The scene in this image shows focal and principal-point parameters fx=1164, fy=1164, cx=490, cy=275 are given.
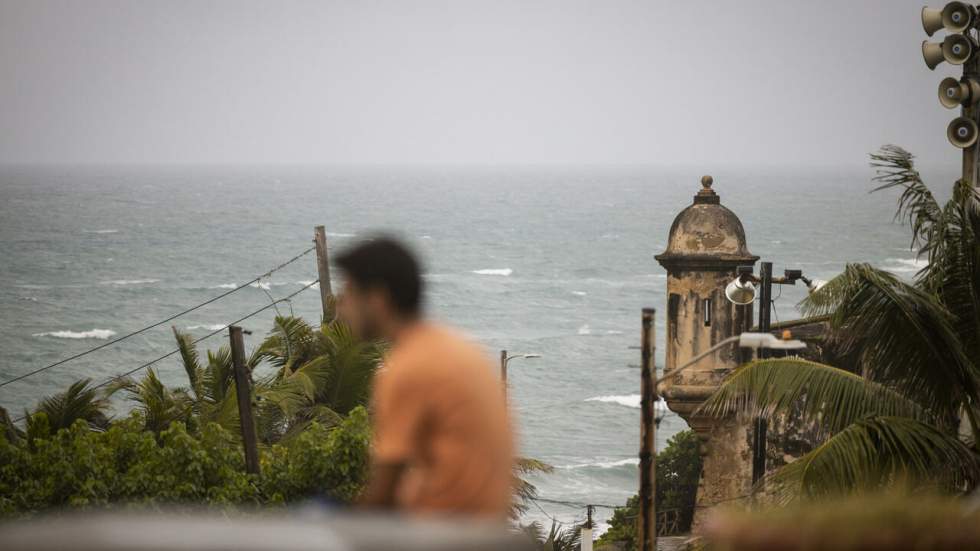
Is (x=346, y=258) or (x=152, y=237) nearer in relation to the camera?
(x=346, y=258)

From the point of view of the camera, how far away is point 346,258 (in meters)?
3.95

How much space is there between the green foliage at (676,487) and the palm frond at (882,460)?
17.4 metres

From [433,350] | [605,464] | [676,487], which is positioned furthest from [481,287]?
[433,350]

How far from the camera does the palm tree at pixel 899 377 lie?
1027 centimetres

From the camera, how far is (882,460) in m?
10.4

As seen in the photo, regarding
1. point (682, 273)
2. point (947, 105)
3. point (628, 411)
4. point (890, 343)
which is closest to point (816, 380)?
point (890, 343)

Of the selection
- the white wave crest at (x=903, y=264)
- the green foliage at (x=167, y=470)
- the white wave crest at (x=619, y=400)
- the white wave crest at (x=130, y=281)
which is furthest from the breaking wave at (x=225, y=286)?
the green foliage at (x=167, y=470)

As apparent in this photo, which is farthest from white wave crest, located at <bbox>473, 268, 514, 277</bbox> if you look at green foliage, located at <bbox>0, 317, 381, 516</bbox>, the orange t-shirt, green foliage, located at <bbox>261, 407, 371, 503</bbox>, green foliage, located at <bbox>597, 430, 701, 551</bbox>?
the orange t-shirt

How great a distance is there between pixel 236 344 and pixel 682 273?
6.28 m

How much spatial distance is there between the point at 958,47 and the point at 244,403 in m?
11.3

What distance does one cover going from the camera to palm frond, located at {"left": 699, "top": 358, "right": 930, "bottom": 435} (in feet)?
36.9

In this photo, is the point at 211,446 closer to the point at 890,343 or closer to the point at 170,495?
the point at 170,495

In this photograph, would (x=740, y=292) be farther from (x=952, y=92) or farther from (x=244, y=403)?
(x=244, y=403)

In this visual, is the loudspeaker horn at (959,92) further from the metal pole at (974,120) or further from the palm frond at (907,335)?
the palm frond at (907,335)
